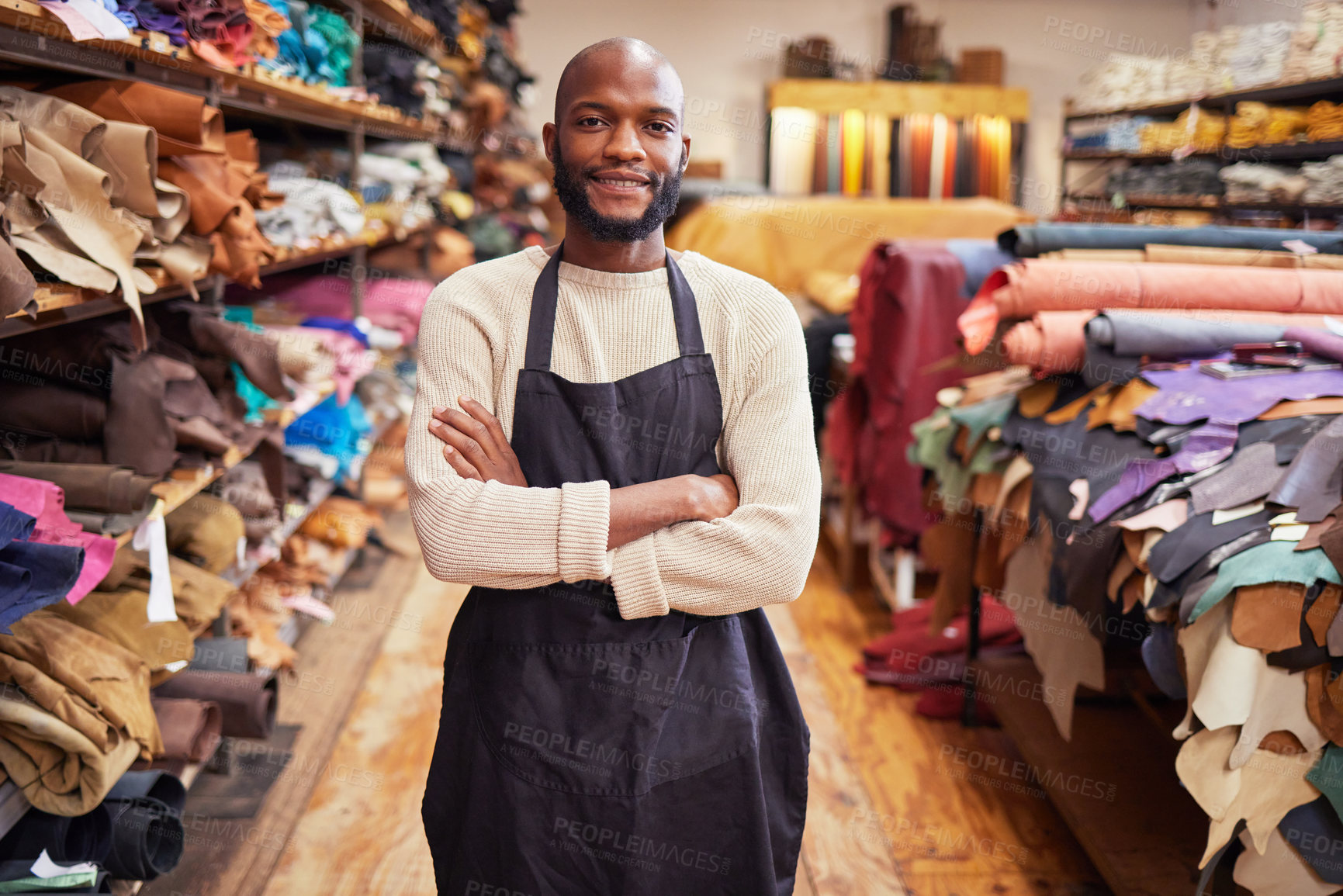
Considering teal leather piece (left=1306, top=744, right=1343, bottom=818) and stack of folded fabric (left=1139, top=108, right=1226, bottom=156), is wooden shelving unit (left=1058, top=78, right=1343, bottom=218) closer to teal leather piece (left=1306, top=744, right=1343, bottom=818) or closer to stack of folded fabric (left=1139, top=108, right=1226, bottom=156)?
stack of folded fabric (left=1139, top=108, right=1226, bottom=156)

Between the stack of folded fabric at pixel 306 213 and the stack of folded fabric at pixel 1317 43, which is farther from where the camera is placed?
the stack of folded fabric at pixel 1317 43

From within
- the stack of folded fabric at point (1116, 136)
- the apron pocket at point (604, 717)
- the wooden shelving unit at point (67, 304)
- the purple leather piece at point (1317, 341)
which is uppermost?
the stack of folded fabric at point (1116, 136)

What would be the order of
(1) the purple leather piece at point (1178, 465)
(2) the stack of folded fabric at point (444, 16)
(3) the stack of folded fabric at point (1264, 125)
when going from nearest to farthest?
(1) the purple leather piece at point (1178, 465) < (2) the stack of folded fabric at point (444, 16) < (3) the stack of folded fabric at point (1264, 125)

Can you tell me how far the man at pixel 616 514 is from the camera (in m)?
1.41

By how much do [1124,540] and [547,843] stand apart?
123 centimetres

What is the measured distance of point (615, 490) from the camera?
1428 millimetres

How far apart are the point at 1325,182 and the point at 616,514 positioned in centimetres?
518

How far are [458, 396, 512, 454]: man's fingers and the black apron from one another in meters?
0.03

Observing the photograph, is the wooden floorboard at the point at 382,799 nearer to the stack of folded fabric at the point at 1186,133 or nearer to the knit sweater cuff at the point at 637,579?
the knit sweater cuff at the point at 637,579

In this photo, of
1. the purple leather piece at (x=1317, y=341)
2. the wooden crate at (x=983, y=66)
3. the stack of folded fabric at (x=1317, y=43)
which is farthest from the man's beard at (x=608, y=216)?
the wooden crate at (x=983, y=66)

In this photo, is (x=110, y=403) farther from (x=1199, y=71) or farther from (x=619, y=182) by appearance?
(x=1199, y=71)

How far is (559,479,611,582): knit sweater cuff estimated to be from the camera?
1358mm

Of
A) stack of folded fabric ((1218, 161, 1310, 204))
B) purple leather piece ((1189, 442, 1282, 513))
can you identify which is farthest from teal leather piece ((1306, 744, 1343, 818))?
stack of folded fabric ((1218, 161, 1310, 204))

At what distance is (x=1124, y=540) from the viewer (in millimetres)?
1987
